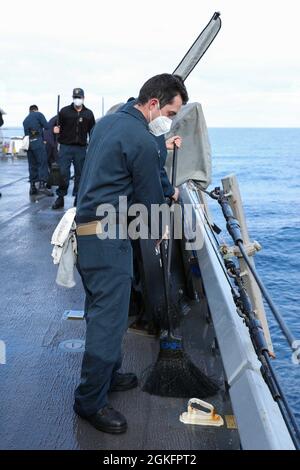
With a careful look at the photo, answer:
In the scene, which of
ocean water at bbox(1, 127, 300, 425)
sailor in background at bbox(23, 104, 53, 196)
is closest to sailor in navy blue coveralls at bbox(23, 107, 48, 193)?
sailor in background at bbox(23, 104, 53, 196)

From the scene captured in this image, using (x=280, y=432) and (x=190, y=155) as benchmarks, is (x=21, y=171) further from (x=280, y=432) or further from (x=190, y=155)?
(x=280, y=432)

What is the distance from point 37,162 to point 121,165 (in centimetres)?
1010

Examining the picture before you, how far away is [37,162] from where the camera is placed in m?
13.0

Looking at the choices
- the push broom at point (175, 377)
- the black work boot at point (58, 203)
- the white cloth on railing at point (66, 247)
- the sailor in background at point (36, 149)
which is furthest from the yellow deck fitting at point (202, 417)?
the sailor in background at point (36, 149)

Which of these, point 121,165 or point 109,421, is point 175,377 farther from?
point 121,165

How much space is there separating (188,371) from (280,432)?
1.43m

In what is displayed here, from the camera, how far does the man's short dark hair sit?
3.33 meters

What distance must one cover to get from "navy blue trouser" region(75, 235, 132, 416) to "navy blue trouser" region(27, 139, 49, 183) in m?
9.70

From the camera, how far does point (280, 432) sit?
2.58m

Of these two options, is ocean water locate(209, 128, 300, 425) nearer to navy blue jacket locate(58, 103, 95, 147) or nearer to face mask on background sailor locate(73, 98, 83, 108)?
navy blue jacket locate(58, 103, 95, 147)

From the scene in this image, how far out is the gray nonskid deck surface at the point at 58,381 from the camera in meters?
3.36

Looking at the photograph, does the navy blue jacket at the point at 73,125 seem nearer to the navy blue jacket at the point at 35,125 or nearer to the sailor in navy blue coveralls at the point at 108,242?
the navy blue jacket at the point at 35,125

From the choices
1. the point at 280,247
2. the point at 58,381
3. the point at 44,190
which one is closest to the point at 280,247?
the point at 280,247
